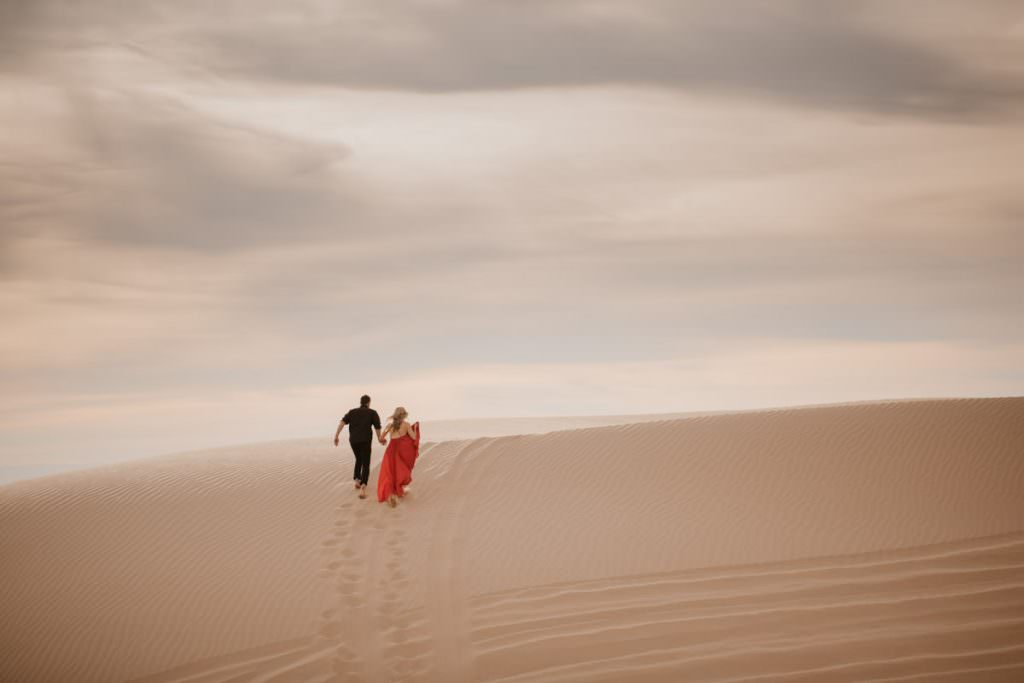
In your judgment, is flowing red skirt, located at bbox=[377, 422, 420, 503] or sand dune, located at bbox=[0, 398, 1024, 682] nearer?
sand dune, located at bbox=[0, 398, 1024, 682]

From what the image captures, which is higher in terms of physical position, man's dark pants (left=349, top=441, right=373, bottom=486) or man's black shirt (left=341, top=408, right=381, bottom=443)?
man's black shirt (left=341, top=408, right=381, bottom=443)

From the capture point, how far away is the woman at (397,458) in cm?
1212

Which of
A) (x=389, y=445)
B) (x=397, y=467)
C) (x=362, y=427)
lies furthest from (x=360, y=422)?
(x=397, y=467)

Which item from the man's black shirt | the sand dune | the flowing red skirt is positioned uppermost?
the man's black shirt

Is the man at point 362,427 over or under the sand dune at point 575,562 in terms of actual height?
over

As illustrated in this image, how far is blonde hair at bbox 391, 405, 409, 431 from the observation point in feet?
39.7

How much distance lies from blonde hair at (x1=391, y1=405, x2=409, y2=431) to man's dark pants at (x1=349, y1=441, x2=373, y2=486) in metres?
0.65

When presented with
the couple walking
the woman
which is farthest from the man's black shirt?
the woman

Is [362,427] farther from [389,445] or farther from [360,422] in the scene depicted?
[389,445]

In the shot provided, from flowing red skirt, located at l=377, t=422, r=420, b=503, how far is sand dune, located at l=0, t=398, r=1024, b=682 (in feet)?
0.88

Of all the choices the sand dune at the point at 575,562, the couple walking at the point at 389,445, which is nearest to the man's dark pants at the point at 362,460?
the couple walking at the point at 389,445

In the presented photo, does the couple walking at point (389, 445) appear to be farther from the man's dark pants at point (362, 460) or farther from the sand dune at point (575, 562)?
the sand dune at point (575, 562)

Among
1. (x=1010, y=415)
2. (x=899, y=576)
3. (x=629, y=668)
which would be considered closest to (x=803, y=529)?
(x=899, y=576)

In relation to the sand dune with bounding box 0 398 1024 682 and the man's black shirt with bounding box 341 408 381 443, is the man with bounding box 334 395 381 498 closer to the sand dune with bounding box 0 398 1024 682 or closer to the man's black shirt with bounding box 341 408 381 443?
the man's black shirt with bounding box 341 408 381 443
